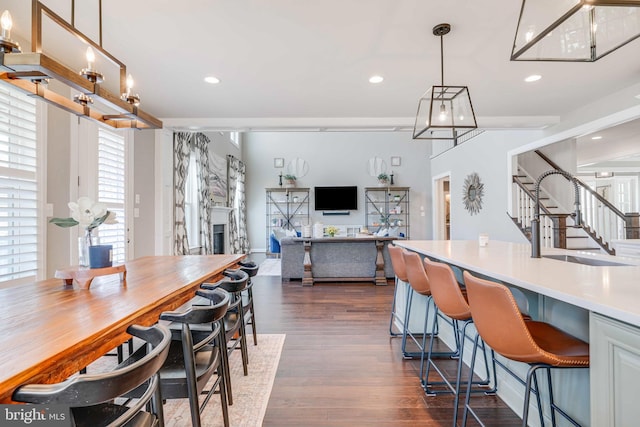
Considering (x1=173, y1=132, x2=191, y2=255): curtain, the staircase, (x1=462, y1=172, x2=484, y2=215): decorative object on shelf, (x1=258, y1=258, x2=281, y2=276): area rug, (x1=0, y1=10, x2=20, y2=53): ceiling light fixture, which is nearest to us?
(x1=0, y1=10, x2=20, y2=53): ceiling light fixture

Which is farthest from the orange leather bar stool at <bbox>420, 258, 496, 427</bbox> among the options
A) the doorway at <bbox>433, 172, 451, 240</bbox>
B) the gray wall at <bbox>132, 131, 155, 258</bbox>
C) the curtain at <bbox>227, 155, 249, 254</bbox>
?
the doorway at <bbox>433, 172, 451, 240</bbox>

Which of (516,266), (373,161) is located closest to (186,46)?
(516,266)

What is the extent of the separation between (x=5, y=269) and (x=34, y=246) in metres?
0.30

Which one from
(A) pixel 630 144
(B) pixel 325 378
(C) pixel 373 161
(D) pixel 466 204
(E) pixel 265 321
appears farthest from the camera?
(C) pixel 373 161

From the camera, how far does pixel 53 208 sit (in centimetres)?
284

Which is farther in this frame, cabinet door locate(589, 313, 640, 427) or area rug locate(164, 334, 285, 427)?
area rug locate(164, 334, 285, 427)

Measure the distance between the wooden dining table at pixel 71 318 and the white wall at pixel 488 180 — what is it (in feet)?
18.3

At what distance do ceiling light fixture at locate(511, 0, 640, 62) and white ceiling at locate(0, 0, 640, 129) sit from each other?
0.83 metres

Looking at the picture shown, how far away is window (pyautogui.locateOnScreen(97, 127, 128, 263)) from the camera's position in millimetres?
3520

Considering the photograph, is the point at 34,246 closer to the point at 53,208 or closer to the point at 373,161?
the point at 53,208

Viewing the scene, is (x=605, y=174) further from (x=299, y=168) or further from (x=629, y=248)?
(x=299, y=168)

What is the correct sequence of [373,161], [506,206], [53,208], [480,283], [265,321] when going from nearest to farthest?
[480,283] → [53,208] → [265,321] → [506,206] → [373,161]

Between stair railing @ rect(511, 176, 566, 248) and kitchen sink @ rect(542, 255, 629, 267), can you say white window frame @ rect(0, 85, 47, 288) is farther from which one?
stair railing @ rect(511, 176, 566, 248)

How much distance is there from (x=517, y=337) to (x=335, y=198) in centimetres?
868
